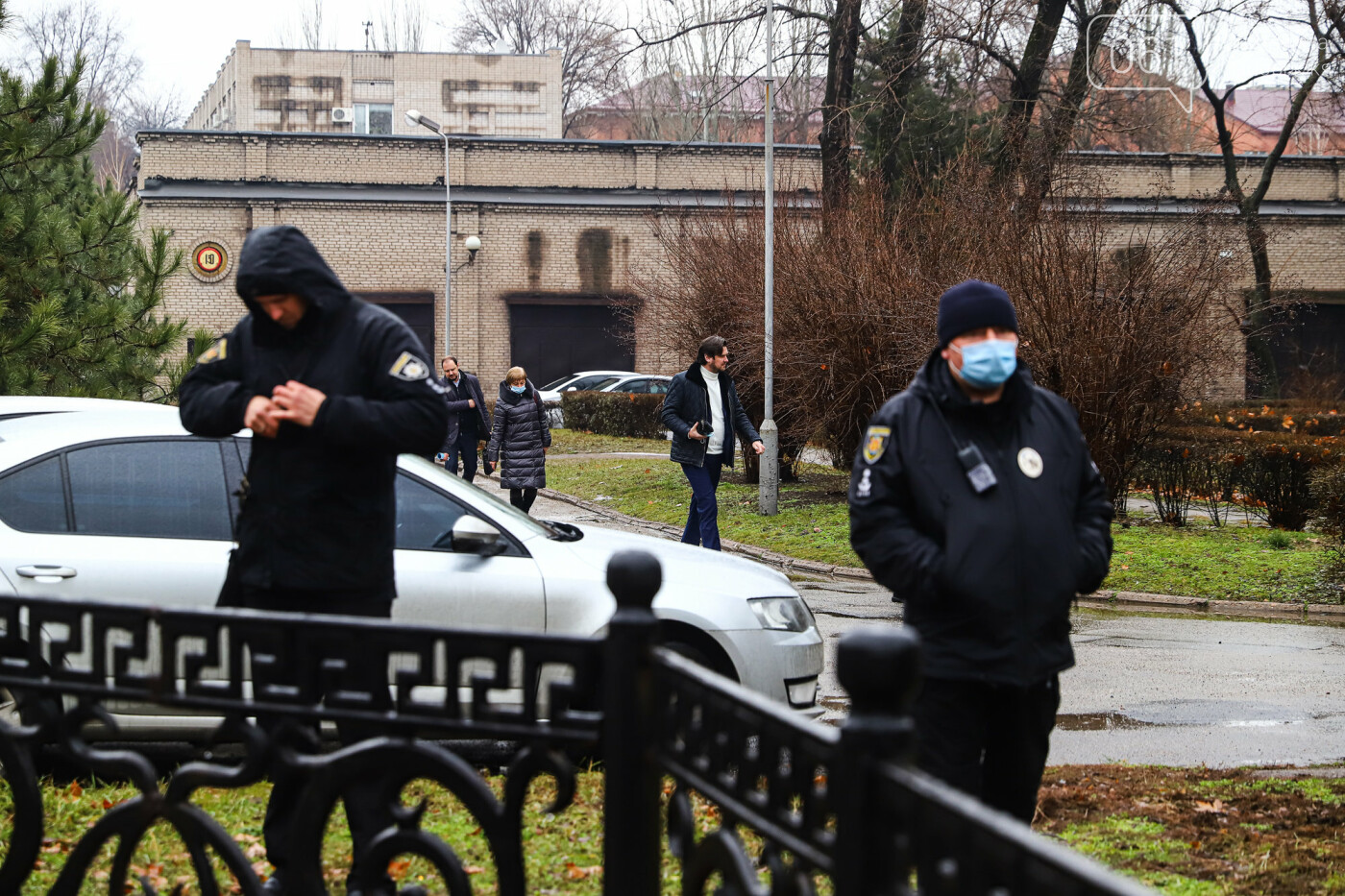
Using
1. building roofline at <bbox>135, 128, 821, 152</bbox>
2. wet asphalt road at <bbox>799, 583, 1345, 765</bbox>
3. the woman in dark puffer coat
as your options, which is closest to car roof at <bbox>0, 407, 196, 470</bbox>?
wet asphalt road at <bbox>799, 583, 1345, 765</bbox>

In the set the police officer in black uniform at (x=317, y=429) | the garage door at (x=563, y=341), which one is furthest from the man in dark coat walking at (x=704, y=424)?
the garage door at (x=563, y=341)

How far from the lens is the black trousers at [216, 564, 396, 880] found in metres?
3.28

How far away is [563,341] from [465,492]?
111ft

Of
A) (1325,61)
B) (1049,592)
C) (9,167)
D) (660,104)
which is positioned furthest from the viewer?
(660,104)

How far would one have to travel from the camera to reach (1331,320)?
41.2 metres

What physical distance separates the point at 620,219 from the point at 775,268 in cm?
2198

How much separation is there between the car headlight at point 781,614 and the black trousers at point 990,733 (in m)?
2.47

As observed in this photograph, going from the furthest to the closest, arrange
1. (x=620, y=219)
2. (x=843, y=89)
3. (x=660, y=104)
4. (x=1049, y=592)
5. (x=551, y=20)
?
(x=551, y=20) < (x=660, y=104) < (x=620, y=219) < (x=843, y=89) < (x=1049, y=592)

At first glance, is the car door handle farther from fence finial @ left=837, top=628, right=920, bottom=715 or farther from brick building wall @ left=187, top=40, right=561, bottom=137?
brick building wall @ left=187, top=40, right=561, bottom=137

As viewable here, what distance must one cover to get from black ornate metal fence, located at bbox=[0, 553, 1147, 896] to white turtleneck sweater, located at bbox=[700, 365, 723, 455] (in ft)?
30.6

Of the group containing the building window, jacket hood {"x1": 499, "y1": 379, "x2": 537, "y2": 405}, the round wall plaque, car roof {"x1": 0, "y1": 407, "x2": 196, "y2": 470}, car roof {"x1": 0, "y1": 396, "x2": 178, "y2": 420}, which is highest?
the building window

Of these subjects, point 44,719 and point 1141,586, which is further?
point 1141,586

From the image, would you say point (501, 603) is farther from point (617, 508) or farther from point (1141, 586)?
point (617, 508)

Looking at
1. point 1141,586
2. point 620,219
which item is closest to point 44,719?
point 1141,586
